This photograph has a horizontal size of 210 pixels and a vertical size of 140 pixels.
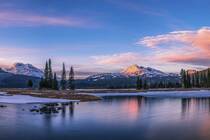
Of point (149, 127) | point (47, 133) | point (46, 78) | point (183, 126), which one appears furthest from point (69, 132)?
point (46, 78)

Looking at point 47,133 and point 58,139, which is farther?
point 47,133

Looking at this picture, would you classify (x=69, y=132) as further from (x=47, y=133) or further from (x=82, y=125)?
(x=82, y=125)

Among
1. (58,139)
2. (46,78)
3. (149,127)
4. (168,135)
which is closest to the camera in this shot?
(58,139)

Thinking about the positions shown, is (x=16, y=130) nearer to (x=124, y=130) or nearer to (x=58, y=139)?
(x=58, y=139)

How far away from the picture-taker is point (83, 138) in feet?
94.3

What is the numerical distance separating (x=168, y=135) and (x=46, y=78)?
134 metres

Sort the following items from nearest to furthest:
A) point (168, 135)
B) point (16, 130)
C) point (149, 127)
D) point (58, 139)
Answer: point (58, 139) → point (168, 135) → point (16, 130) → point (149, 127)

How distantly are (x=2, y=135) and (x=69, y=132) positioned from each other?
5849 mm

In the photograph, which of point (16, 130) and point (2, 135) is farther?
point (16, 130)

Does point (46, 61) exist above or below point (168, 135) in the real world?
above

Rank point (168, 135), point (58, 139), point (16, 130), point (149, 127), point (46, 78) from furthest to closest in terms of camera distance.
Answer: point (46, 78) → point (149, 127) → point (16, 130) → point (168, 135) → point (58, 139)

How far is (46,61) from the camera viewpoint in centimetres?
16262

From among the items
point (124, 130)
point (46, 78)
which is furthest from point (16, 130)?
point (46, 78)

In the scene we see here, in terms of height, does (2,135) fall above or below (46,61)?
below
